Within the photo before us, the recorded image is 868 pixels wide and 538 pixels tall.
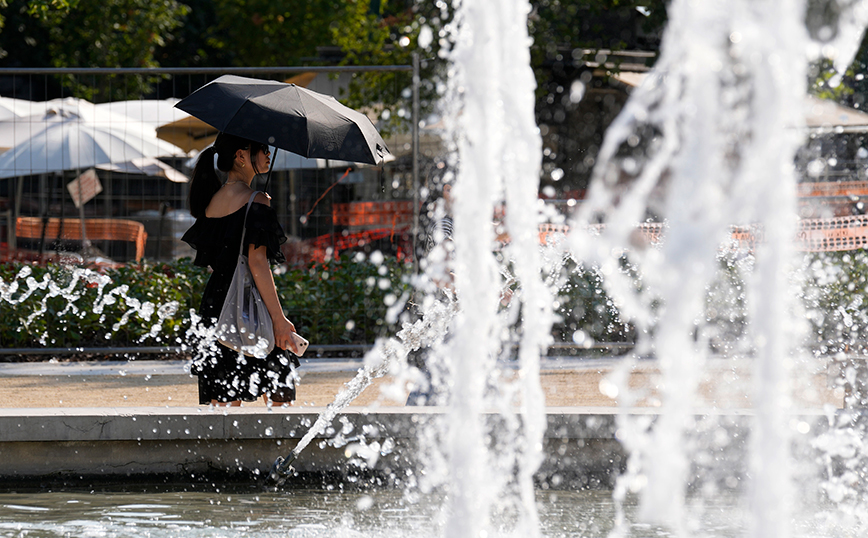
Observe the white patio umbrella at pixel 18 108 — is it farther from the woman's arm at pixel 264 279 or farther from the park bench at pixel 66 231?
the woman's arm at pixel 264 279

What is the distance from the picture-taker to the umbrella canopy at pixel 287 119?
14.6 feet

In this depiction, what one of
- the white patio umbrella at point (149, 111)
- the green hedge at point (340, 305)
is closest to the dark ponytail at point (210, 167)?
the green hedge at point (340, 305)

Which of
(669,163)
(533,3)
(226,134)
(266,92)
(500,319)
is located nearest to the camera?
(669,163)

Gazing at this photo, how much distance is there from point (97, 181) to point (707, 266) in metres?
8.36

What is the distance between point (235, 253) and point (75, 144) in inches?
214

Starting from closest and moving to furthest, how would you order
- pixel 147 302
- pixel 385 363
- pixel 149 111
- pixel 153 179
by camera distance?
Result: pixel 385 363
pixel 147 302
pixel 149 111
pixel 153 179

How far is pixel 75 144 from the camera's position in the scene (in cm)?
923

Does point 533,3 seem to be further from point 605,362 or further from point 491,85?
point 491,85

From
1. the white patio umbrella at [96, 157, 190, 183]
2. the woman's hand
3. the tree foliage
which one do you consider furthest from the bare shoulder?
the tree foliage

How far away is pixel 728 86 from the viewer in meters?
2.36

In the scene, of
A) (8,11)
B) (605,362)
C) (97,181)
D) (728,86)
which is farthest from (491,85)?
(8,11)

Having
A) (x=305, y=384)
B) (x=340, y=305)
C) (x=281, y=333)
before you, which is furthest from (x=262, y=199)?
(x=340, y=305)

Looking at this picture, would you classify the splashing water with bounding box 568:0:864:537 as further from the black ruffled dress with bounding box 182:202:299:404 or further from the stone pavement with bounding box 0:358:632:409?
the stone pavement with bounding box 0:358:632:409

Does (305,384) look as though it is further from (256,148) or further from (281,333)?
(256,148)
